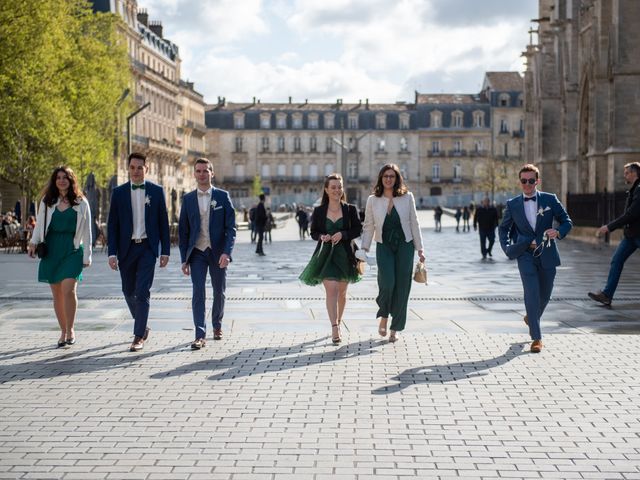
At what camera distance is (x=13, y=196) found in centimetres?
5294

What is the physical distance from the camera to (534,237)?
9.87 meters

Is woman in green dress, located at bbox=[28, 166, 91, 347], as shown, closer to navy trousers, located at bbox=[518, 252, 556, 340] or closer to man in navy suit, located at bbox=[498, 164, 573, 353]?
man in navy suit, located at bbox=[498, 164, 573, 353]

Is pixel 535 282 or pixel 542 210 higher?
pixel 542 210

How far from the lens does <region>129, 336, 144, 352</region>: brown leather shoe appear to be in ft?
31.6

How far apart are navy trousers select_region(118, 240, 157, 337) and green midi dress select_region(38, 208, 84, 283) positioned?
0.46m

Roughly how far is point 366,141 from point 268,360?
119527 millimetres

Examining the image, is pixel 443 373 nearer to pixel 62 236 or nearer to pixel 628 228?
pixel 62 236

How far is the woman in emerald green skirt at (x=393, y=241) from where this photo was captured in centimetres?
1045

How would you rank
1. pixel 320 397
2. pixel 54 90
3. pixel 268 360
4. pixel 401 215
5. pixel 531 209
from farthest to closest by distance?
1. pixel 54 90
2. pixel 401 215
3. pixel 531 209
4. pixel 268 360
5. pixel 320 397

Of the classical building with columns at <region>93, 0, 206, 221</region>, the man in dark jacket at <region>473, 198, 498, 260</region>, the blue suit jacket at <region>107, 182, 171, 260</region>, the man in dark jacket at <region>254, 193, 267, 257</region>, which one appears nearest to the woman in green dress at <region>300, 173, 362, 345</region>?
the blue suit jacket at <region>107, 182, 171, 260</region>

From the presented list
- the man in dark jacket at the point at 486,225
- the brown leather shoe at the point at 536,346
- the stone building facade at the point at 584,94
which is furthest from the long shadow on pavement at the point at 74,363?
the stone building facade at the point at 584,94

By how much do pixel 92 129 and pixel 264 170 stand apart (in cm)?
8752

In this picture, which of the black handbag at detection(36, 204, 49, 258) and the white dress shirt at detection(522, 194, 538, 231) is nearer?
the white dress shirt at detection(522, 194, 538, 231)

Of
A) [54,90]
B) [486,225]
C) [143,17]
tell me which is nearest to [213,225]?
[486,225]
